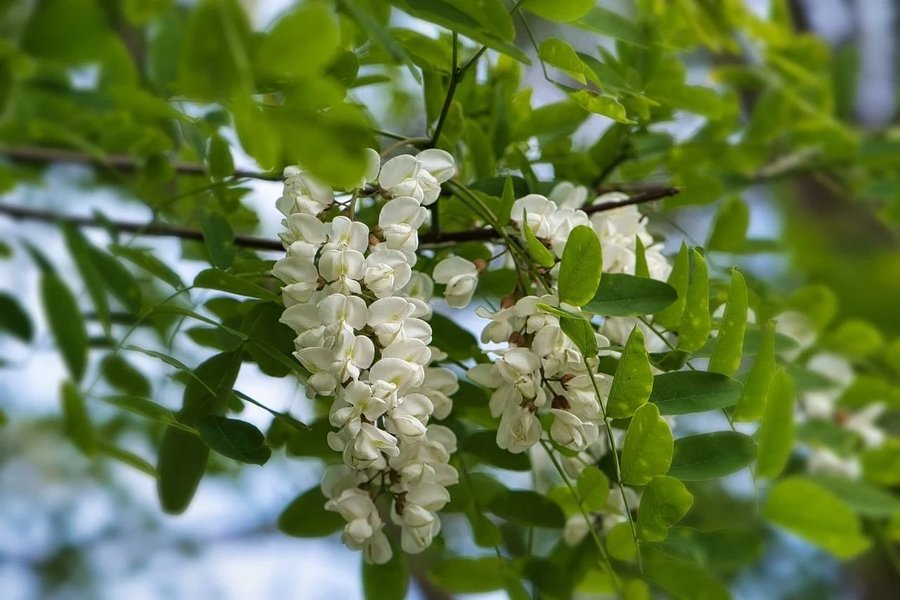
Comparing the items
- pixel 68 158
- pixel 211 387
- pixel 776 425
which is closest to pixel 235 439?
pixel 211 387

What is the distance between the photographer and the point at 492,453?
468 millimetres

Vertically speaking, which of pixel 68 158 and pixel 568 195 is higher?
pixel 568 195

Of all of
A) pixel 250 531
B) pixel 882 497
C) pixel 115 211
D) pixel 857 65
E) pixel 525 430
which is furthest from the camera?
pixel 250 531

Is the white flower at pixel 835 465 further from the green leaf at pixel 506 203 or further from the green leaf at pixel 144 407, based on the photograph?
the green leaf at pixel 144 407

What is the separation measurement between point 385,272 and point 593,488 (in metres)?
0.16

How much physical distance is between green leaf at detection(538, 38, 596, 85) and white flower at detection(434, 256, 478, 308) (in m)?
0.10

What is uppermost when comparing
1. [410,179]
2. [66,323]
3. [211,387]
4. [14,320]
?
[410,179]

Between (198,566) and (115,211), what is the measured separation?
2.40 feet

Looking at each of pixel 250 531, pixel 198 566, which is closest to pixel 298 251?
pixel 250 531

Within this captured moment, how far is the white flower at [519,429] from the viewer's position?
0.40m

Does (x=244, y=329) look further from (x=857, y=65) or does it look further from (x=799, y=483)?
(x=857, y=65)

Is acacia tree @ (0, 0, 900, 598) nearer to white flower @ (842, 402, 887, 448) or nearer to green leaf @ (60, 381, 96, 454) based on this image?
green leaf @ (60, 381, 96, 454)

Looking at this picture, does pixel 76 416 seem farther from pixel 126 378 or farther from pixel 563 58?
pixel 563 58

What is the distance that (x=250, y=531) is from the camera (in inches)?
59.2
